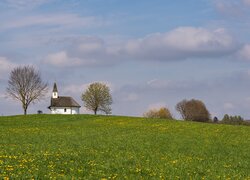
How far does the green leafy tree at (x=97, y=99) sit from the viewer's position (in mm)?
122375

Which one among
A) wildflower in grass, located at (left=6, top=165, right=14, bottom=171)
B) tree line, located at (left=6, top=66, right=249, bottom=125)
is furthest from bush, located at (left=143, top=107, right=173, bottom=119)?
wildflower in grass, located at (left=6, top=165, right=14, bottom=171)

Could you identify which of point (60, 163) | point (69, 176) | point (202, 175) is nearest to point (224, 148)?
point (202, 175)

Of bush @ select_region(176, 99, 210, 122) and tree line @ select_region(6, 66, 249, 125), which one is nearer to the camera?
tree line @ select_region(6, 66, 249, 125)

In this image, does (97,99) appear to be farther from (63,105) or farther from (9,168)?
(9,168)

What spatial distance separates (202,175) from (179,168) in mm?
1659

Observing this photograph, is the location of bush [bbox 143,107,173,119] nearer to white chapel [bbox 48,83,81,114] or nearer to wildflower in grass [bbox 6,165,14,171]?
white chapel [bbox 48,83,81,114]

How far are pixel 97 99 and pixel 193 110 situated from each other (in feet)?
169

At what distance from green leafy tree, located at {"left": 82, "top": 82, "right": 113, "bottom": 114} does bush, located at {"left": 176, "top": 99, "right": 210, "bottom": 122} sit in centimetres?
4570

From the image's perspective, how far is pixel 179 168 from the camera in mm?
22641

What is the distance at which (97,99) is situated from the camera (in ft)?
401

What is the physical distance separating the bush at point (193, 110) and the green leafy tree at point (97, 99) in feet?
150

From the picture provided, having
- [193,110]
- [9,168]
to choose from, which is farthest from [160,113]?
[9,168]

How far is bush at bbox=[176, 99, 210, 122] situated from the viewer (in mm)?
160750

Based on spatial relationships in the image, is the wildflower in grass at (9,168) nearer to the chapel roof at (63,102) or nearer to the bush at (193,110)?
the chapel roof at (63,102)
